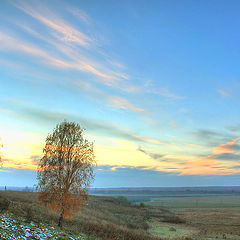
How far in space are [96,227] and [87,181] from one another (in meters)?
10.9

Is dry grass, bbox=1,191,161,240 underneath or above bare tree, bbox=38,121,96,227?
underneath

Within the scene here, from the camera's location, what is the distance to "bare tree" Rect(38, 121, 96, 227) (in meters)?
27.0

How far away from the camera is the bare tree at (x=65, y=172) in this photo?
27.0 m

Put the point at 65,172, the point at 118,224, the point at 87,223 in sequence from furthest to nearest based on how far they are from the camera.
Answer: the point at 118,224 → the point at 87,223 → the point at 65,172

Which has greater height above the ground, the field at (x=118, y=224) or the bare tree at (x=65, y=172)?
the bare tree at (x=65, y=172)

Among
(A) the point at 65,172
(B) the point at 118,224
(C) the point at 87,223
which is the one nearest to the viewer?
(A) the point at 65,172

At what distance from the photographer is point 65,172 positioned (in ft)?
92.4

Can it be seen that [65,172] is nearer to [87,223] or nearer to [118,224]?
[87,223]

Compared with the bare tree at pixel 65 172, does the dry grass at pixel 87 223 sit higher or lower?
lower

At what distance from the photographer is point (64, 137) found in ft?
95.1

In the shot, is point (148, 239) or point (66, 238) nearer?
A: point (66, 238)

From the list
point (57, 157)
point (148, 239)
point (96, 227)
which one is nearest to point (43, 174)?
point (57, 157)

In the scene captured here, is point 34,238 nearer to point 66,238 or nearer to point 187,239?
point 66,238

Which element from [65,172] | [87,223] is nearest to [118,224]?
[87,223]
